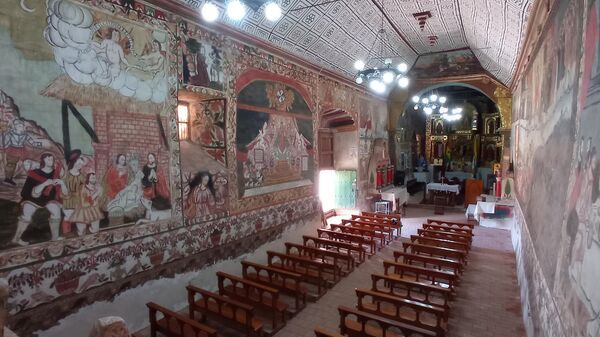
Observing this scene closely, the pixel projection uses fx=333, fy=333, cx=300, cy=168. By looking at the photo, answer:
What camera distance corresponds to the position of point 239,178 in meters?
7.95

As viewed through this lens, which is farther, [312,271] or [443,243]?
[443,243]

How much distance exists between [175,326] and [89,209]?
2271 mm

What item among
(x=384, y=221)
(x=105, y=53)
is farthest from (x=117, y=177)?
(x=384, y=221)

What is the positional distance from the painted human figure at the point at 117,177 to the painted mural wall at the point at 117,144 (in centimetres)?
2

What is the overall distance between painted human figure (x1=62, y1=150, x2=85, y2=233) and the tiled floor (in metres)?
3.77

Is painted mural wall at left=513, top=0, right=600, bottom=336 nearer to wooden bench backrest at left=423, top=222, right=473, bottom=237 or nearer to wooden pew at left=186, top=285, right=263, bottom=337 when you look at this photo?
wooden pew at left=186, top=285, right=263, bottom=337

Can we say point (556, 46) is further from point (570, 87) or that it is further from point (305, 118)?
point (305, 118)

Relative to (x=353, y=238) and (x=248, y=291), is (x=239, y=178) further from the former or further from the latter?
(x=353, y=238)

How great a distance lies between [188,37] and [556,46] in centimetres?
605

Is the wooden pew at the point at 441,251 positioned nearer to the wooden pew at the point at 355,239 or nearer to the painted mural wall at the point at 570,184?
the wooden pew at the point at 355,239

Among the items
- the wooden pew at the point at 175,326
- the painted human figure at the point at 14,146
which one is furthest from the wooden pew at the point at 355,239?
the painted human figure at the point at 14,146

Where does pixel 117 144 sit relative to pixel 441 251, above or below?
above

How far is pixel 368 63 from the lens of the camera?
12594 millimetres

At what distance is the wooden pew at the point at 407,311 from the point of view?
5055 mm
